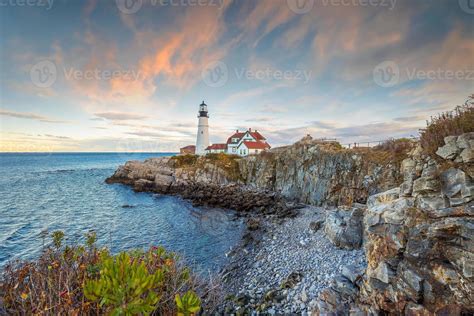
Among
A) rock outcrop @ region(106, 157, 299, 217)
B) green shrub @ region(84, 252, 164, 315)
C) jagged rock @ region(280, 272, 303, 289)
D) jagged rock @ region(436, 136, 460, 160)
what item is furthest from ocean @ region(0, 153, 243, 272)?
jagged rock @ region(436, 136, 460, 160)

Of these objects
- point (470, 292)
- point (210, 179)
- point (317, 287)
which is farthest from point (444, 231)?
point (210, 179)

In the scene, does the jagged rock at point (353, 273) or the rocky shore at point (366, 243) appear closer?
the rocky shore at point (366, 243)

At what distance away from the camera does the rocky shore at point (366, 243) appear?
525 centimetres

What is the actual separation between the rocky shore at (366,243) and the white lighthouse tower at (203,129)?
116 feet

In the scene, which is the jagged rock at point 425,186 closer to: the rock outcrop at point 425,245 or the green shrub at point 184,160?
the rock outcrop at point 425,245

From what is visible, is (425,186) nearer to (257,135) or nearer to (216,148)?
(257,135)

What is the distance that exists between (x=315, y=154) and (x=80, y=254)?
84.2 feet

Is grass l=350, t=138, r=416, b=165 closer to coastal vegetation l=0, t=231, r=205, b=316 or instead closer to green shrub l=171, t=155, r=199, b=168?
coastal vegetation l=0, t=231, r=205, b=316

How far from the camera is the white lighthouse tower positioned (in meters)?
58.2

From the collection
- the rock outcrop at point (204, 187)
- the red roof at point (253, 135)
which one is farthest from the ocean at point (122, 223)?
the red roof at point (253, 135)

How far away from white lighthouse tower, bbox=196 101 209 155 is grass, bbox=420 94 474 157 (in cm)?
5426

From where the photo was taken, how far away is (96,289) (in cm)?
274

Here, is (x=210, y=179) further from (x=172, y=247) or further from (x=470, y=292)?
(x=470, y=292)

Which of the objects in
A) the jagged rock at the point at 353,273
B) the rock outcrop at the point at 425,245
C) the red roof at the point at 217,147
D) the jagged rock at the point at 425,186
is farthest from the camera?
the red roof at the point at 217,147
